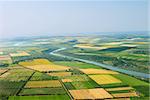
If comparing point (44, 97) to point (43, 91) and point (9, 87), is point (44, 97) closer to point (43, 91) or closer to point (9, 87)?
point (43, 91)

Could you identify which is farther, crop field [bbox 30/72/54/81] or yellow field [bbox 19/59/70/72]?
yellow field [bbox 19/59/70/72]

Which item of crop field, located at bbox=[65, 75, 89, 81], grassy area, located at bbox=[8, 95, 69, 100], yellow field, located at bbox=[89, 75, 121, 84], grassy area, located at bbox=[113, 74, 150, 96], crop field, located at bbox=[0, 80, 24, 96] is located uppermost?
crop field, located at bbox=[0, 80, 24, 96]

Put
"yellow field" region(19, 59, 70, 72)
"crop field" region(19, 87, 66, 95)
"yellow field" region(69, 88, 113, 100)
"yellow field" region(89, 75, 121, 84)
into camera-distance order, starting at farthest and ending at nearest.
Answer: "yellow field" region(19, 59, 70, 72), "yellow field" region(89, 75, 121, 84), "crop field" region(19, 87, 66, 95), "yellow field" region(69, 88, 113, 100)

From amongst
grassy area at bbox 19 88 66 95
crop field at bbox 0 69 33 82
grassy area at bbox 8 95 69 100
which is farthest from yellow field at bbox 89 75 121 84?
crop field at bbox 0 69 33 82

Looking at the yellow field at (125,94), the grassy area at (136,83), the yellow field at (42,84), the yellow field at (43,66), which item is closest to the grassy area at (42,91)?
the yellow field at (42,84)

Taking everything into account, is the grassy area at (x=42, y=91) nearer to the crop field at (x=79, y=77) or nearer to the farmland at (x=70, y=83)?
the farmland at (x=70, y=83)

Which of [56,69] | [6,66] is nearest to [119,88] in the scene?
[56,69]

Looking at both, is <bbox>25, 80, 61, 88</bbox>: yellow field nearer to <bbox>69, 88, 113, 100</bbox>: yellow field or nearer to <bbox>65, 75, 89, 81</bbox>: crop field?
<bbox>65, 75, 89, 81</bbox>: crop field

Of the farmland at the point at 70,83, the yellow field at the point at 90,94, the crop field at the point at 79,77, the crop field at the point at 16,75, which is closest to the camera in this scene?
the yellow field at the point at 90,94
